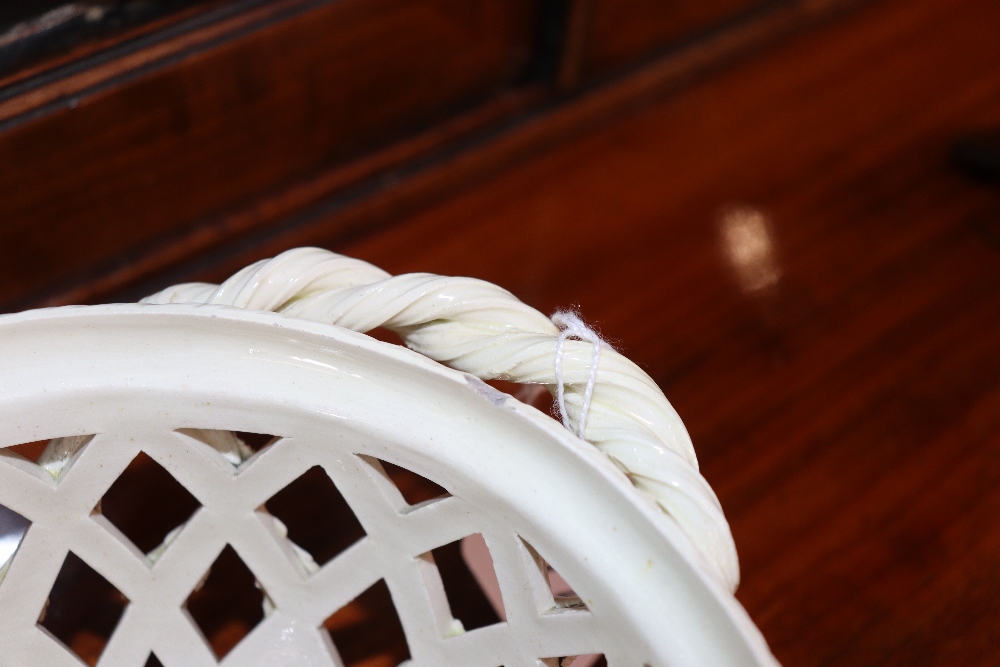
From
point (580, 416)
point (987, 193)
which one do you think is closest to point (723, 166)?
point (987, 193)

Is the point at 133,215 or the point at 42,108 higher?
the point at 42,108

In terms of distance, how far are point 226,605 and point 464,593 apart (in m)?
0.22

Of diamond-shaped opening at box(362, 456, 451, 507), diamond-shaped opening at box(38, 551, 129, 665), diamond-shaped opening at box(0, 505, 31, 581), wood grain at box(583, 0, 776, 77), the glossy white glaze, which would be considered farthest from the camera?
wood grain at box(583, 0, 776, 77)

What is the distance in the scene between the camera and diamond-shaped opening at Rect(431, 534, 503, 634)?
79cm

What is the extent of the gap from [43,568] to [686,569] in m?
0.40

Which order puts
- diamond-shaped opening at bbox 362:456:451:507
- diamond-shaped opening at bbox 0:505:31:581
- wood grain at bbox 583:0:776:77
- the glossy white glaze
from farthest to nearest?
wood grain at bbox 583:0:776:77 < diamond-shaped opening at bbox 362:456:451:507 < diamond-shaped opening at bbox 0:505:31:581 < the glossy white glaze

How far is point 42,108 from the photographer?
79cm

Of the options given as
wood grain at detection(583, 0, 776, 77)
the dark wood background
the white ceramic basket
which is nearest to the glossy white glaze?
the white ceramic basket

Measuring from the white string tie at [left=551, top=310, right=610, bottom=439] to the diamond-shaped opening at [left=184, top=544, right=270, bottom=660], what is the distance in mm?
430

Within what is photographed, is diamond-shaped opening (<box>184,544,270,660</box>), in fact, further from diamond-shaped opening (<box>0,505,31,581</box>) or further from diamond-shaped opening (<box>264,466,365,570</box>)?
diamond-shaped opening (<box>0,505,31,581</box>)

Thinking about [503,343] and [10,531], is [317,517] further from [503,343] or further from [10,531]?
[503,343]

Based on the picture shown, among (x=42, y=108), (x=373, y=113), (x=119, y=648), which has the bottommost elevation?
(x=119, y=648)

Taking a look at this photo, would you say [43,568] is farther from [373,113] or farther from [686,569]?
[373,113]

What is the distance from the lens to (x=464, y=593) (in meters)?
0.79
